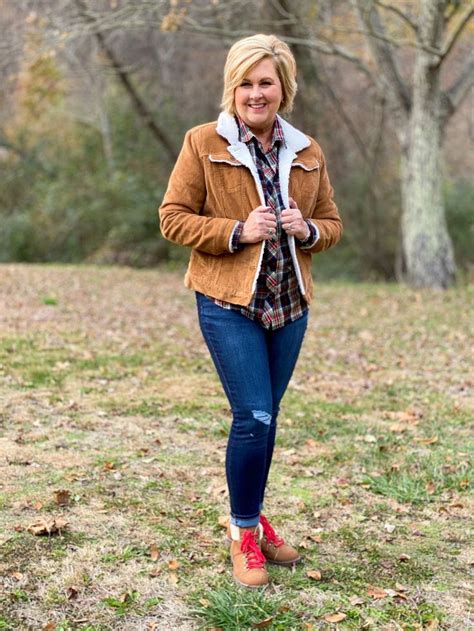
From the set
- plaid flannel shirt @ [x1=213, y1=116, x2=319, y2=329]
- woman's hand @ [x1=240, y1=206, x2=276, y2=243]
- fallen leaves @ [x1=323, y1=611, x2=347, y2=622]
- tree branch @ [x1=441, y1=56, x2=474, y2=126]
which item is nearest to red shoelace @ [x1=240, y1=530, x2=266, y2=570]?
fallen leaves @ [x1=323, y1=611, x2=347, y2=622]

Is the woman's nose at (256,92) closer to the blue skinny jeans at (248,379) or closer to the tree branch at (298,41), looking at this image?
the blue skinny jeans at (248,379)

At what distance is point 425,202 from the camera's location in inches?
507

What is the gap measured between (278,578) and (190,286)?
1.27 meters

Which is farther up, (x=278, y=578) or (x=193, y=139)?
(x=193, y=139)

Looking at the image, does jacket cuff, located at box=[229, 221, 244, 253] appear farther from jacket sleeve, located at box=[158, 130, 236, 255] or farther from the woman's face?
the woman's face

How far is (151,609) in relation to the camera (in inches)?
121

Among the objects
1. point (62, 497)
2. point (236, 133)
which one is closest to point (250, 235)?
point (236, 133)

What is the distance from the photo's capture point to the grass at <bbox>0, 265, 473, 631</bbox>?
312 cm

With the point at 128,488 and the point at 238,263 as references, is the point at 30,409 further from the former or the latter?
the point at 238,263

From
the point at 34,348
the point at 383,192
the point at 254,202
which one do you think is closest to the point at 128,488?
the point at 254,202

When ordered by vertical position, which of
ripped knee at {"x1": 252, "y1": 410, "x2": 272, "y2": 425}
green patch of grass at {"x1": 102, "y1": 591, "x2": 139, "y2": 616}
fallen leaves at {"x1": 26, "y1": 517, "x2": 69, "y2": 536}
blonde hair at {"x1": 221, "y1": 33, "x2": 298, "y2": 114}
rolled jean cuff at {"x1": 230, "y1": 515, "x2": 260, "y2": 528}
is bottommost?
green patch of grass at {"x1": 102, "y1": 591, "x2": 139, "y2": 616}

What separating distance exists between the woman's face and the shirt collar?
19 mm

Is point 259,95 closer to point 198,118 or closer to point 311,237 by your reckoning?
point 311,237

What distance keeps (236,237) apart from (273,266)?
0.74ft
